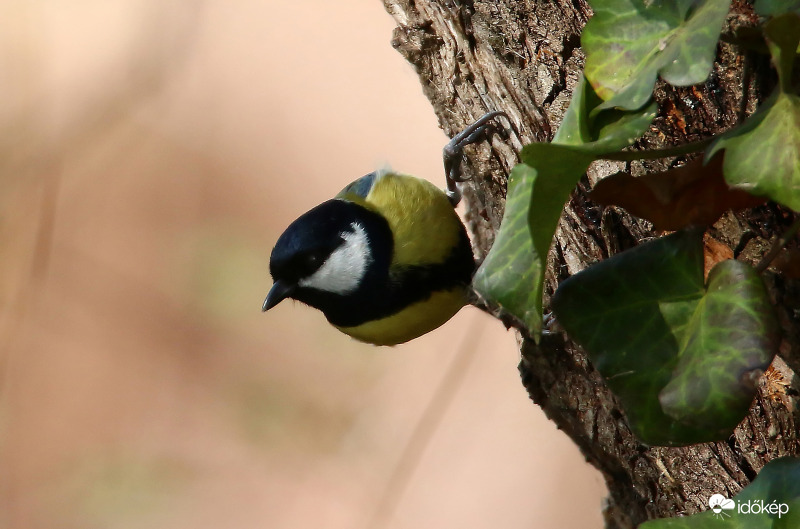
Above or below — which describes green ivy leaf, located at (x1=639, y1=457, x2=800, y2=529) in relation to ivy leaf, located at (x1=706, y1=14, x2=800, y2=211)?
below

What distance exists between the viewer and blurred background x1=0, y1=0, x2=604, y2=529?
2.90 meters

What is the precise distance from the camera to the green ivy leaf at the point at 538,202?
669mm

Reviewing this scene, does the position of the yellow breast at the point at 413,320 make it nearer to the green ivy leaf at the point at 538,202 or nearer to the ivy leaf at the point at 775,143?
the green ivy leaf at the point at 538,202

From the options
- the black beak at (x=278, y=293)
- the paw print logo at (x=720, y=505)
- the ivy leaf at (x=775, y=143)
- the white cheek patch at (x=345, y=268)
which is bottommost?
the paw print logo at (x=720, y=505)

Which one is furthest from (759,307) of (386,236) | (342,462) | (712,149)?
(342,462)

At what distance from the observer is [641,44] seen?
773 mm

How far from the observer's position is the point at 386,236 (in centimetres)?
176

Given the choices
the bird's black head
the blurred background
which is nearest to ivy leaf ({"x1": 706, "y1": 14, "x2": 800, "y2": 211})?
the bird's black head

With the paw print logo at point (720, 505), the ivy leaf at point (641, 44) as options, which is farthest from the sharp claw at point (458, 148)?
Answer: the paw print logo at point (720, 505)

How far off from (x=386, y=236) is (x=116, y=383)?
205 cm

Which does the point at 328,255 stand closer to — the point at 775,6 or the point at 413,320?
the point at 413,320

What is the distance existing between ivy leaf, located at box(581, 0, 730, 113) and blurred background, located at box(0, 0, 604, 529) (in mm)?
2029

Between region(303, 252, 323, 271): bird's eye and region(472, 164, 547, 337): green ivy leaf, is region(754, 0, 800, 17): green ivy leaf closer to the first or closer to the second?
region(472, 164, 547, 337): green ivy leaf

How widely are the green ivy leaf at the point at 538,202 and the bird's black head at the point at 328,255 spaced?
37.6 inches
